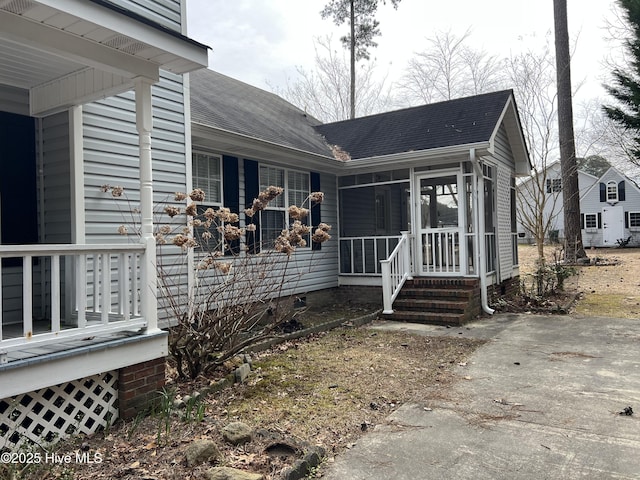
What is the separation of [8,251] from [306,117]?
11.0m

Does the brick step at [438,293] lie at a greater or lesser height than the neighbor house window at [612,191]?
lesser

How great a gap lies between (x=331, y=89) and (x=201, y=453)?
25631mm

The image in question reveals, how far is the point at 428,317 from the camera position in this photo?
326 inches

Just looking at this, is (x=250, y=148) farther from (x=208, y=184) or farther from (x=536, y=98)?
(x=536, y=98)

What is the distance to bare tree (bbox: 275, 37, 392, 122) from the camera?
25.9 metres

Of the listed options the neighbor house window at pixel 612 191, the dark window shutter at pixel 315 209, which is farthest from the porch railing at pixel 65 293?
the neighbor house window at pixel 612 191

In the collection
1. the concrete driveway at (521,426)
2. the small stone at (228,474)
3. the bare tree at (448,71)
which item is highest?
the bare tree at (448,71)

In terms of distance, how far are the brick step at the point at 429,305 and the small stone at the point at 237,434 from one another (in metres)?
5.72

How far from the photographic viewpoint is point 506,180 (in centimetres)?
1133

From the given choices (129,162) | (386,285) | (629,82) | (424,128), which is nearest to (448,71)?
(629,82)

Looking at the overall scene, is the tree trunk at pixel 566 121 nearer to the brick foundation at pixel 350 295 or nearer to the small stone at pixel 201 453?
the brick foundation at pixel 350 295

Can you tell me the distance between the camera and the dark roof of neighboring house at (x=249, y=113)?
7879mm

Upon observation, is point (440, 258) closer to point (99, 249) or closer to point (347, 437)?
point (347, 437)

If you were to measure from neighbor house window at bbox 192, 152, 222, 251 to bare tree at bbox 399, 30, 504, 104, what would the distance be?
19.2 m
